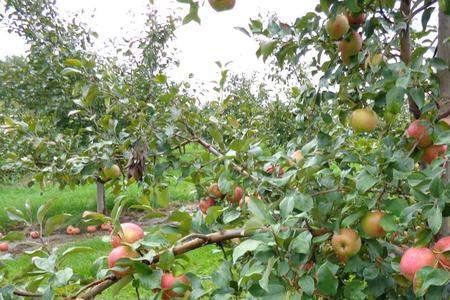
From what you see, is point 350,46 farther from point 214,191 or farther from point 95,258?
point 95,258

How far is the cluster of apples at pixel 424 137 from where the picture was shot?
1013 millimetres

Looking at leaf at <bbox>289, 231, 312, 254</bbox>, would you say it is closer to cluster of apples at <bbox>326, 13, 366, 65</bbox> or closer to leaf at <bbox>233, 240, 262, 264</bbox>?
leaf at <bbox>233, 240, 262, 264</bbox>

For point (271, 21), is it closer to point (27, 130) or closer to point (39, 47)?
point (27, 130)

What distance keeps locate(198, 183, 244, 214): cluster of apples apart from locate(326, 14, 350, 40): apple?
542 mm

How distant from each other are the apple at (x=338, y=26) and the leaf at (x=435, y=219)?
0.56 m

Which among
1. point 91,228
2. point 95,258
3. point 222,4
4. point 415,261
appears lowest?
point 95,258

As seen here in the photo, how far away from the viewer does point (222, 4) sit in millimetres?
1150

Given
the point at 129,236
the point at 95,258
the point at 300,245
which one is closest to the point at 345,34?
the point at 300,245

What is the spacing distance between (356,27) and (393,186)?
0.48 m

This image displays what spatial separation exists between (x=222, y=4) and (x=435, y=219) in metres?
0.72

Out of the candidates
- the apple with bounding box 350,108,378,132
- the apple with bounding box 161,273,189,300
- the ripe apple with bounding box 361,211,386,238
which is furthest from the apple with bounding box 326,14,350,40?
the apple with bounding box 161,273,189,300

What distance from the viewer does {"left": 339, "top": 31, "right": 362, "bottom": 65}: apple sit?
1.18m

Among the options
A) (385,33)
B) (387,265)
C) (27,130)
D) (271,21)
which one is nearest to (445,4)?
(385,33)

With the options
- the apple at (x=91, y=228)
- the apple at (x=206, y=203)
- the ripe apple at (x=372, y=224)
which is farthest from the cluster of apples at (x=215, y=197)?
the apple at (x=91, y=228)
